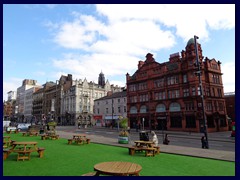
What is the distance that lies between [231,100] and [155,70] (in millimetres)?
25147

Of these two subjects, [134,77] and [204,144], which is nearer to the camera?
[204,144]

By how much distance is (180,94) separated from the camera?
42000mm

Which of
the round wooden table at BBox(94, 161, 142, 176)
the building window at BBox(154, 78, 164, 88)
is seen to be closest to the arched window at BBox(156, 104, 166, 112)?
the building window at BBox(154, 78, 164, 88)

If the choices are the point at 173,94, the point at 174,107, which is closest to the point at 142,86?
the point at 173,94

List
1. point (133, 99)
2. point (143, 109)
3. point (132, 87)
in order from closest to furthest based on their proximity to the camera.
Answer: point (143, 109), point (133, 99), point (132, 87)

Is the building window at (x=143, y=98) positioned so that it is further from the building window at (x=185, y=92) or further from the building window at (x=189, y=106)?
the building window at (x=189, y=106)

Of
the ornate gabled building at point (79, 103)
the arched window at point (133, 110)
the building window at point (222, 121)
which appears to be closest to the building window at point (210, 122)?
the building window at point (222, 121)

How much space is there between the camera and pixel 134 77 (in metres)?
55.2

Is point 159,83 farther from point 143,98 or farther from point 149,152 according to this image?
point 149,152

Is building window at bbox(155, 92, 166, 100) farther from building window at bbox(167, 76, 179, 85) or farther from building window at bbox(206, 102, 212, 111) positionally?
building window at bbox(206, 102, 212, 111)

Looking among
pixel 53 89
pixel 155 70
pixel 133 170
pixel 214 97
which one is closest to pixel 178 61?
pixel 155 70

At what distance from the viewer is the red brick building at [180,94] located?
39781mm

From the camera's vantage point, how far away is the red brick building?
3978cm

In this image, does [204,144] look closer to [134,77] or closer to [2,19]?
[2,19]
